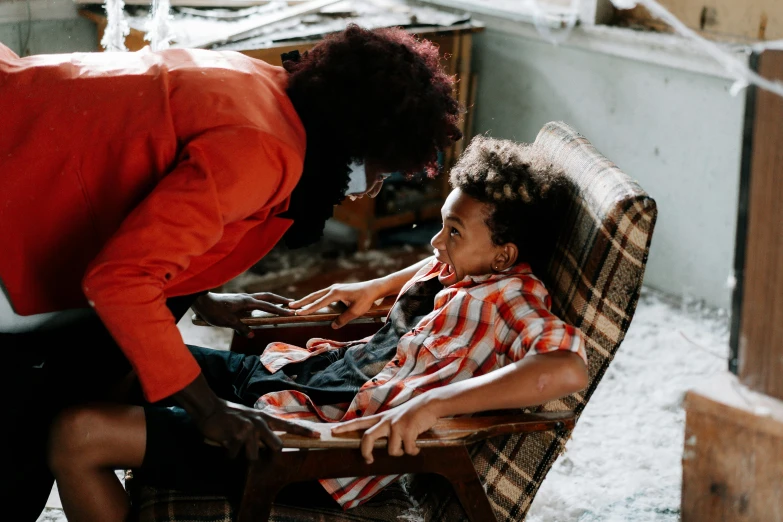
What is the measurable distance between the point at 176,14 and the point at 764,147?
3.11 m

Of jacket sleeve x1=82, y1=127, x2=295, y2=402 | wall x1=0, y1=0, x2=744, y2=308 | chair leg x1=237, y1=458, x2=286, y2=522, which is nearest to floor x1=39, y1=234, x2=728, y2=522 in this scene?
wall x1=0, y1=0, x2=744, y2=308

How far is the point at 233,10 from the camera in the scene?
426 centimetres

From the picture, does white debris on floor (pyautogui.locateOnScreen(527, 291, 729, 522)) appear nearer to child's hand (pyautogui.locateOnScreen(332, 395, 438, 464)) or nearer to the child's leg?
child's hand (pyautogui.locateOnScreen(332, 395, 438, 464))

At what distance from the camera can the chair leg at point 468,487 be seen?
165cm

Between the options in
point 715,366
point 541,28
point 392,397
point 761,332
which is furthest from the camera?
point 541,28

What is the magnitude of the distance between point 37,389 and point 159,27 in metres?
2.36

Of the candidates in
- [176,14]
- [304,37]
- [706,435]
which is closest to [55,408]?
[706,435]

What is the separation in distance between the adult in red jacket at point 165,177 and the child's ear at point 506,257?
311 mm

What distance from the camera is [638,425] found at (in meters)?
3.02

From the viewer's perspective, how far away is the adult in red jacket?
4.99 feet

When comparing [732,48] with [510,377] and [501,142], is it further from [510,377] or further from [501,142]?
[510,377]

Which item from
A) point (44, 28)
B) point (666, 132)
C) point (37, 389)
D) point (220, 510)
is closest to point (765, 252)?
point (220, 510)

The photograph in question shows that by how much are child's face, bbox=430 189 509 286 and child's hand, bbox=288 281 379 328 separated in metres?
0.29

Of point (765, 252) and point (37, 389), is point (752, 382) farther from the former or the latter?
point (37, 389)
